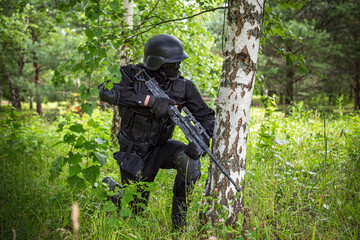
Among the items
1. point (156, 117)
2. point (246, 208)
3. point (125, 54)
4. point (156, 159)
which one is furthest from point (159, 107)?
point (125, 54)

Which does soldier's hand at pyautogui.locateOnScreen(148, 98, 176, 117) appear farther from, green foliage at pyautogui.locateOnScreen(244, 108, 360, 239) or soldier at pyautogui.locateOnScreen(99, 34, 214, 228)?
green foliage at pyautogui.locateOnScreen(244, 108, 360, 239)

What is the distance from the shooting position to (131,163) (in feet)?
9.27

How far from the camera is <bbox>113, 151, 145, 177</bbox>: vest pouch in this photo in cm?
280

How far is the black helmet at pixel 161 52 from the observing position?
9.08ft

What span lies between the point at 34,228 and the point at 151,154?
1318mm

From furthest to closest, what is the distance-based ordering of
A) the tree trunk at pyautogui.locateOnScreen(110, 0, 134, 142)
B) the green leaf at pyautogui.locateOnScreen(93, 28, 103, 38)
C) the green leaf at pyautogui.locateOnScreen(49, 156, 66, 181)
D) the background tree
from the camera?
the background tree → the tree trunk at pyautogui.locateOnScreen(110, 0, 134, 142) → the green leaf at pyautogui.locateOnScreen(49, 156, 66, 181) → the green leaf at pyautogui.locateOnScreen(93, 28, 103, 38)

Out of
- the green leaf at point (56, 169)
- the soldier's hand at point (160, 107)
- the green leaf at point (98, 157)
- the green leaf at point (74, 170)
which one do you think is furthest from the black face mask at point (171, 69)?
the green leaf at point (56, 169)

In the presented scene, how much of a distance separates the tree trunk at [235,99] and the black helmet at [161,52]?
579mm

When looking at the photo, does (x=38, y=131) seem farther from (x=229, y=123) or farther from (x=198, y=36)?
(x=229, y=123)

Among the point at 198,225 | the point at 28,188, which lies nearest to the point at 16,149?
the point at 28,188

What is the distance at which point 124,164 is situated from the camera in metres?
2.83

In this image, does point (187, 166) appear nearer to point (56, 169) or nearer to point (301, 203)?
point (301, 203)

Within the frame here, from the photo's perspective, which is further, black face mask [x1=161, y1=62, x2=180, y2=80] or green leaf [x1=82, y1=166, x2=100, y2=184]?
black face mask [x1=161, y1=62, x2=180, y2=80]

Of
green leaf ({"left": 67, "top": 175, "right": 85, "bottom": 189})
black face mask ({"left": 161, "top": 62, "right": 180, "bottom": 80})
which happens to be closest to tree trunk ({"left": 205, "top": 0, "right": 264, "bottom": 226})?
black face mask ({"left": 161, "top": 62, "right": 180, "bottom": 80})
